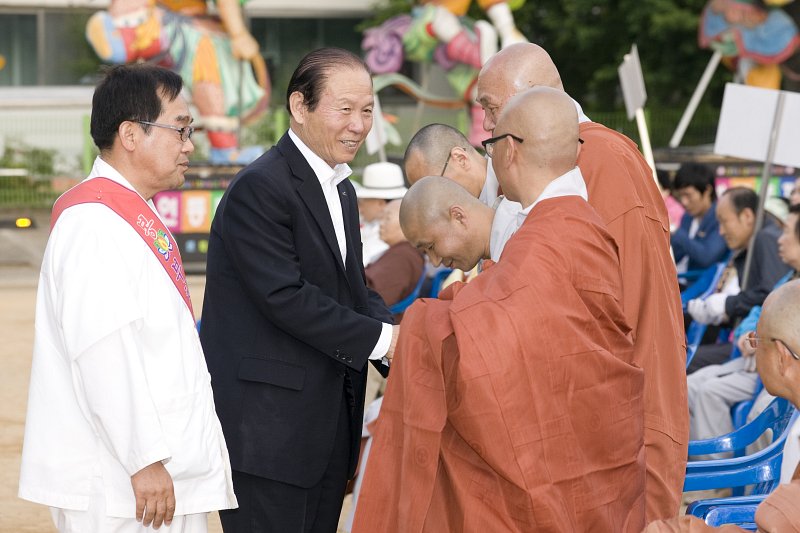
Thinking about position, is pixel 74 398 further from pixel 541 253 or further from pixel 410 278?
pixel 410 278

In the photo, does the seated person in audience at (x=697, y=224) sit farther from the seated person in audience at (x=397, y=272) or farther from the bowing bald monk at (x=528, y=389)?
the bowing bald monk at (x=528, y=389)

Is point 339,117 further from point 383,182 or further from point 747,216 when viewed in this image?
point 383,182

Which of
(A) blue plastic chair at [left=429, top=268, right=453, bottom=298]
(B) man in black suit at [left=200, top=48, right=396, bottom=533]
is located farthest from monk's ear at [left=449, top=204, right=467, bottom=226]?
(A) blue plastic chair at [left=429, top=268, right=453, bottom=298]

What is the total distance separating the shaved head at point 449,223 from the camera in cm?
331

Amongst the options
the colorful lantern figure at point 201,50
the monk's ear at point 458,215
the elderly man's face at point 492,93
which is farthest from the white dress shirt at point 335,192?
the colorful lantern figure at point 201,50

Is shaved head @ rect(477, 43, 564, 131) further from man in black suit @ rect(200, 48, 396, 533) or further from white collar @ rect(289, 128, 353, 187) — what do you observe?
white collar @ rect(289, 128, 353, 187)

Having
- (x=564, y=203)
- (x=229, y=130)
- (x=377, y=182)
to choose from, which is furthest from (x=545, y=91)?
(x=229, y=130)

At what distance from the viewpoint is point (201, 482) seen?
9.28 feet

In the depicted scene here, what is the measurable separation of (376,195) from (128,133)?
4.91 metres

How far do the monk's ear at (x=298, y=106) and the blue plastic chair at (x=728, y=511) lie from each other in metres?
1.63

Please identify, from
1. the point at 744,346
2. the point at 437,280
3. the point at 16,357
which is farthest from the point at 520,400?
the point at 16,357

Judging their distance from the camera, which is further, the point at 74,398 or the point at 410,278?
the point at 410,278

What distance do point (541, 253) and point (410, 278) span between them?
4171 millimetres

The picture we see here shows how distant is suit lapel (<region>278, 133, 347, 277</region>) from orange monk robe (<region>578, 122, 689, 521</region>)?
0.76 m
